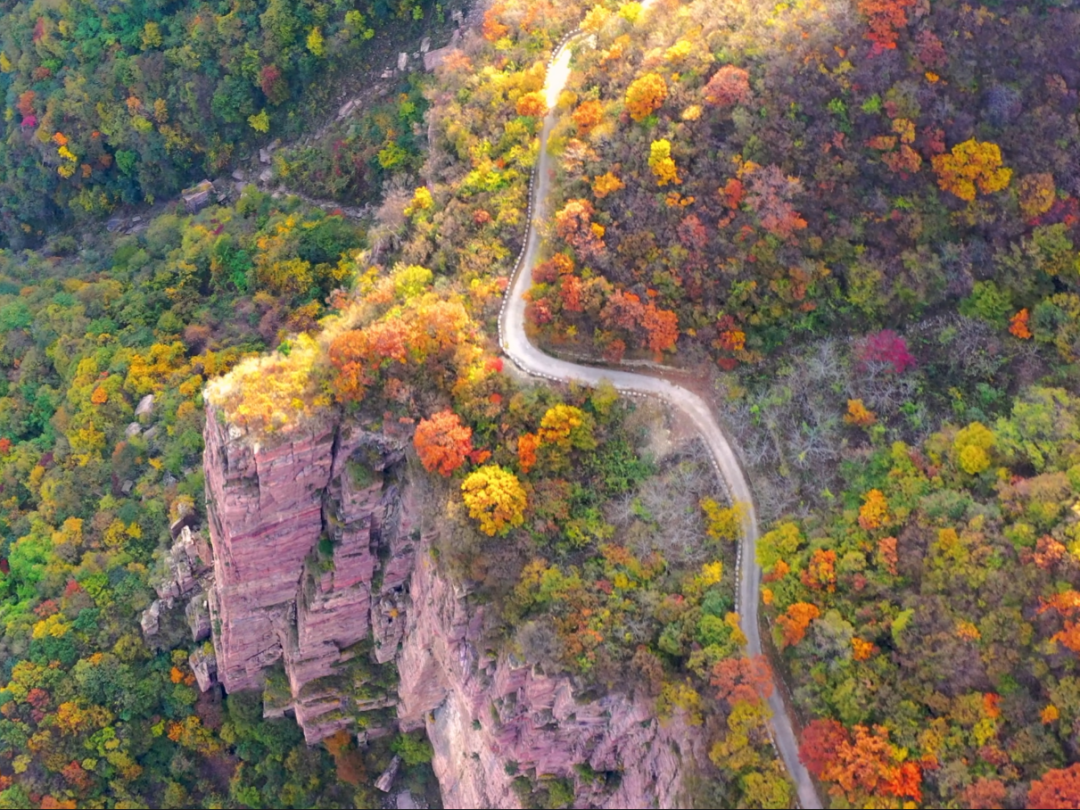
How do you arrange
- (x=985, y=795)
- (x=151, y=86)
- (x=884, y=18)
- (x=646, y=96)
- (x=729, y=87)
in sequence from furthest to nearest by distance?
(x=151, y=86) < (x=646, y=96) < (x=729, y=87) < (x=884, y=18) < (x=985, y=795)

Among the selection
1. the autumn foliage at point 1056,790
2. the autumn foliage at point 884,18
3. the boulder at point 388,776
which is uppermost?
the autumn foliage at point 884,18

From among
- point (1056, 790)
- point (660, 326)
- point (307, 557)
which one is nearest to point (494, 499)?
point (660, 326)

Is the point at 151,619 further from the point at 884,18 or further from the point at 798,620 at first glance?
the point at 884,18

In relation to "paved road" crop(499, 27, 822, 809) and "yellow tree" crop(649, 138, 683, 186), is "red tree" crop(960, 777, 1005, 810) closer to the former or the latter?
"paved road" crop(499, 27, 822, 809)

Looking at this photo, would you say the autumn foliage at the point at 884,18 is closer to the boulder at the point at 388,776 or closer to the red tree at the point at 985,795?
the red tree at the point at 985,795

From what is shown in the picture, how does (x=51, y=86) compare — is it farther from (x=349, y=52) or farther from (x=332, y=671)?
(x=332, y=671)

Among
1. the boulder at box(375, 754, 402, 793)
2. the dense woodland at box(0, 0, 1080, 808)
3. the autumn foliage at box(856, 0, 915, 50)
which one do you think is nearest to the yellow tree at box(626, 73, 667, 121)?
the dense woodland at box(0, 0, 1080, 808)

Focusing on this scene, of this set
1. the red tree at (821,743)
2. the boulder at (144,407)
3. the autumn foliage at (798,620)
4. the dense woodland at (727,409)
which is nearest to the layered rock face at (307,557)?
the dense woodland at (727,409)
